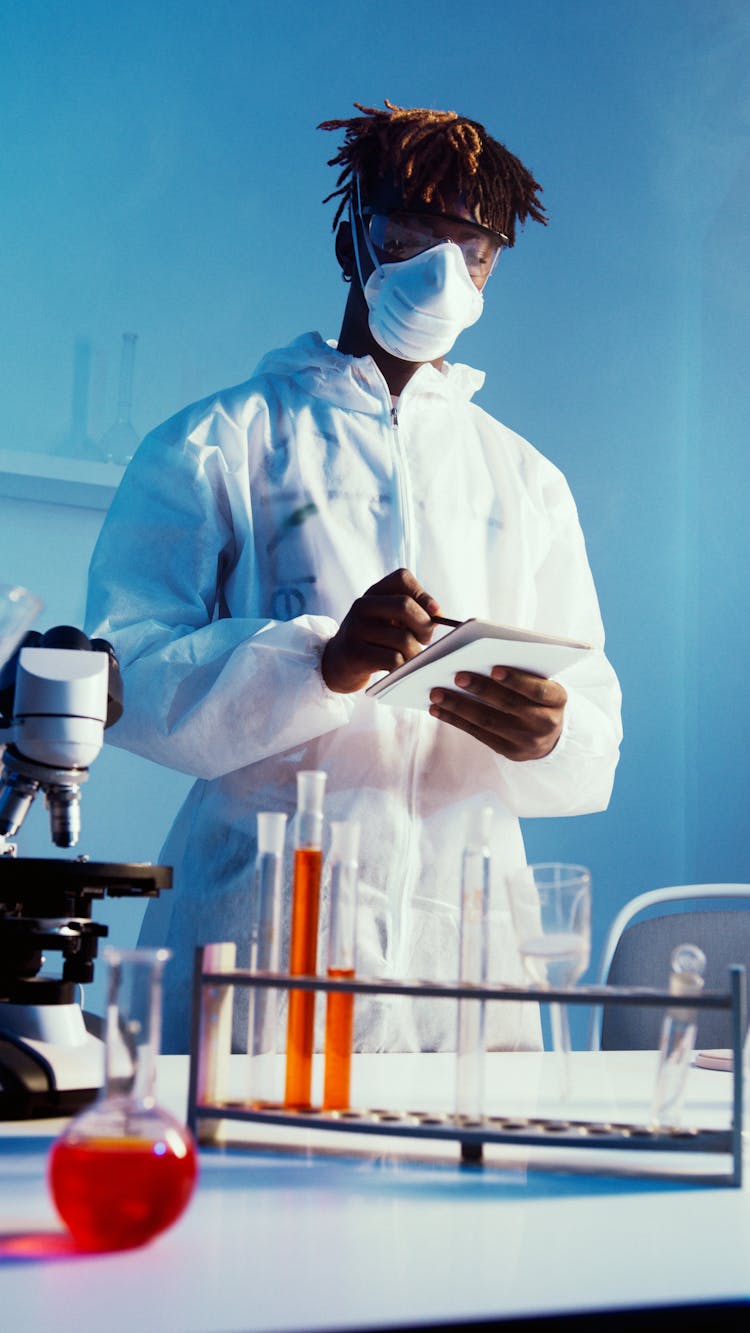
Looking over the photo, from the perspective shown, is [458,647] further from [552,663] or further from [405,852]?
[405,852]

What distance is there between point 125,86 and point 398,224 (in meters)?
1.53

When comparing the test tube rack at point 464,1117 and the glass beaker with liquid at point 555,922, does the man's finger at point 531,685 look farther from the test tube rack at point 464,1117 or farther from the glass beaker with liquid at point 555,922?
the test tube rack at point 464,1117

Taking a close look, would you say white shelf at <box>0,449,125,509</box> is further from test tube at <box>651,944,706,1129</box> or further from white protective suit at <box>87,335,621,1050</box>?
test tube at <box>651,944,706,1129</box>

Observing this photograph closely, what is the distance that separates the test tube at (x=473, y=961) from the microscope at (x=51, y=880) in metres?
0.24

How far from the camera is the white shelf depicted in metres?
2.57

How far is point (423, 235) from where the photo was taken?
1745 mm

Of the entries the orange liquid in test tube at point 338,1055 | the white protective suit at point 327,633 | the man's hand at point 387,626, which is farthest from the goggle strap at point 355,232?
the orange liquid in test tube at point 338,1055

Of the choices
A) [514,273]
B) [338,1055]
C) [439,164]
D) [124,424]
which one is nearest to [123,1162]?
[338,1055]

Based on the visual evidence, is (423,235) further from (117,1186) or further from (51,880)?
(117,1186)

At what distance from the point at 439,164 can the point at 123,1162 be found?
1.45m

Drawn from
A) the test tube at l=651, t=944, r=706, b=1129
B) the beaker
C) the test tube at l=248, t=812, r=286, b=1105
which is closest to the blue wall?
the test tube at l=248, t=812, r=286, b=1105

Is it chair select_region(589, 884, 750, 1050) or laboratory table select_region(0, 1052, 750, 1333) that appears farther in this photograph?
chair select_region(589, 884, 750, 1050)

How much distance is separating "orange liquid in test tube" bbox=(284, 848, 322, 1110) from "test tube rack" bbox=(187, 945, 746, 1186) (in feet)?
0.07

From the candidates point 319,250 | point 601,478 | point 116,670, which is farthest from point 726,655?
point 116,670
